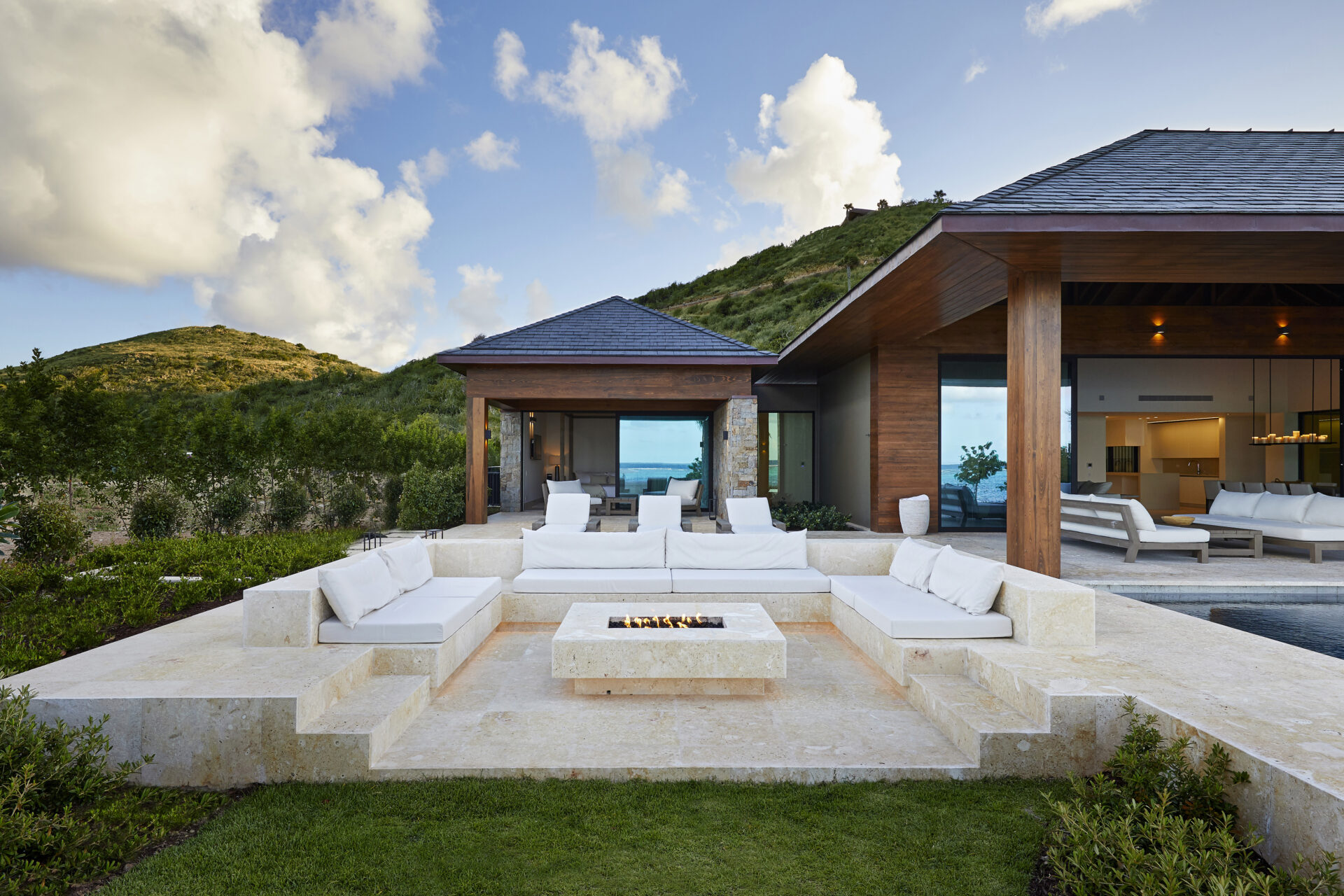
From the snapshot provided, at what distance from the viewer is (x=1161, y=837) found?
1.89 m

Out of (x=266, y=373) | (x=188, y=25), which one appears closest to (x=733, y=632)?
(x=188, y=25)

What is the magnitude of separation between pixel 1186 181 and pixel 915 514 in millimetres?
5566

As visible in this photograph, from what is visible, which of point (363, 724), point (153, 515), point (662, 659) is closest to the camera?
point (363, 724)

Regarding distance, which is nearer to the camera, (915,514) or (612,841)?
(612,841)

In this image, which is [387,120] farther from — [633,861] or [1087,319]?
[633,861]

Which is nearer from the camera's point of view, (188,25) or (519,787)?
(519,787)

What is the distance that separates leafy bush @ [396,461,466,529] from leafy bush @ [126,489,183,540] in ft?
9.90

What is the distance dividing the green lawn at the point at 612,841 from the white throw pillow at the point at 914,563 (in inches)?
82.1

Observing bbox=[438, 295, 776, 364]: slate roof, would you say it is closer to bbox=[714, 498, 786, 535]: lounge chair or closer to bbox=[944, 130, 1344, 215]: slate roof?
bbox=[714, 498, 786, 535]: lounge chair

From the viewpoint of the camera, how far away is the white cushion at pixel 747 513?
312 inches

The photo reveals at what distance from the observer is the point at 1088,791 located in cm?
248

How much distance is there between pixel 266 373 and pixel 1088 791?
1476 inches

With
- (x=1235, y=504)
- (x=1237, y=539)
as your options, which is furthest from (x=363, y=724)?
(x=1235, y=504)

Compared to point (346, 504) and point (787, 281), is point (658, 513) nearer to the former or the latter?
point (346, 504)
